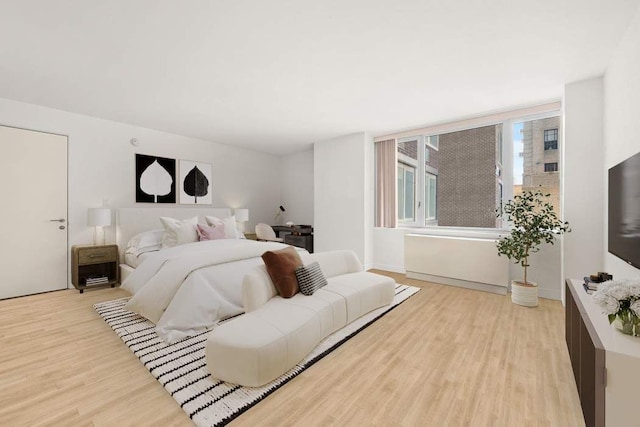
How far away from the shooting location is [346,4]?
186 centimetres

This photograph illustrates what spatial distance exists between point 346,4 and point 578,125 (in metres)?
2.82

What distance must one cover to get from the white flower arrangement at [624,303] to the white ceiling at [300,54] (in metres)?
1.82

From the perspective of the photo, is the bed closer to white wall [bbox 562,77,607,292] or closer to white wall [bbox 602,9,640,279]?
white wall [bbox 602,9,640,279]

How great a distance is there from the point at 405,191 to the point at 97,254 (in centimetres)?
503

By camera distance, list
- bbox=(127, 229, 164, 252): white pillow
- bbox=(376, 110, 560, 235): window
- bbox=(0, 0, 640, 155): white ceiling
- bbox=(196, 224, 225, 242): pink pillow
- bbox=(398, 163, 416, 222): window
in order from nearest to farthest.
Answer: bbox=(0, 0, 640, 155): white ceiling
bbox=(376, 110, 560, 235): window
bbox=(127, 229, 164, 252): white pillow
bbox=(196, 224, 225, 242): pink pillow
bbox=(398, 163, 416, 222): window

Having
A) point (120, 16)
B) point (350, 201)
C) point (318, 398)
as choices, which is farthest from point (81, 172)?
point (318, 398)

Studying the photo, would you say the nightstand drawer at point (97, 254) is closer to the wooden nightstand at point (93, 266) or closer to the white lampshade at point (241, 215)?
the wooden nightstand at point (93, 266)

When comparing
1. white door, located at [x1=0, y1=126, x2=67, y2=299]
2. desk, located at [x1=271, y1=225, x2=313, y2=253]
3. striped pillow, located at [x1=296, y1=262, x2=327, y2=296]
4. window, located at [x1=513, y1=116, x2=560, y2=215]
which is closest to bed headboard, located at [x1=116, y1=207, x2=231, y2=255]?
white door, located at [x1=0, y1=126, x2=67, y2=299]

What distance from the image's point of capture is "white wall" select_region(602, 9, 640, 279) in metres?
1.97

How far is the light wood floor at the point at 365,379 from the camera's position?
5.03 ft

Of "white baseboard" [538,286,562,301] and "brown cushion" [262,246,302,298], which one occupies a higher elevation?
"brown cushion" [262,246,302,298]

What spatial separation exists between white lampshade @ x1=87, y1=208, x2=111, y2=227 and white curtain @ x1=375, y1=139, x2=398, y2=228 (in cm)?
428

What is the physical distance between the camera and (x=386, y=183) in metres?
5.11

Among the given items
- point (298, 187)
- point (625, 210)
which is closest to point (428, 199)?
point (298, 187)
